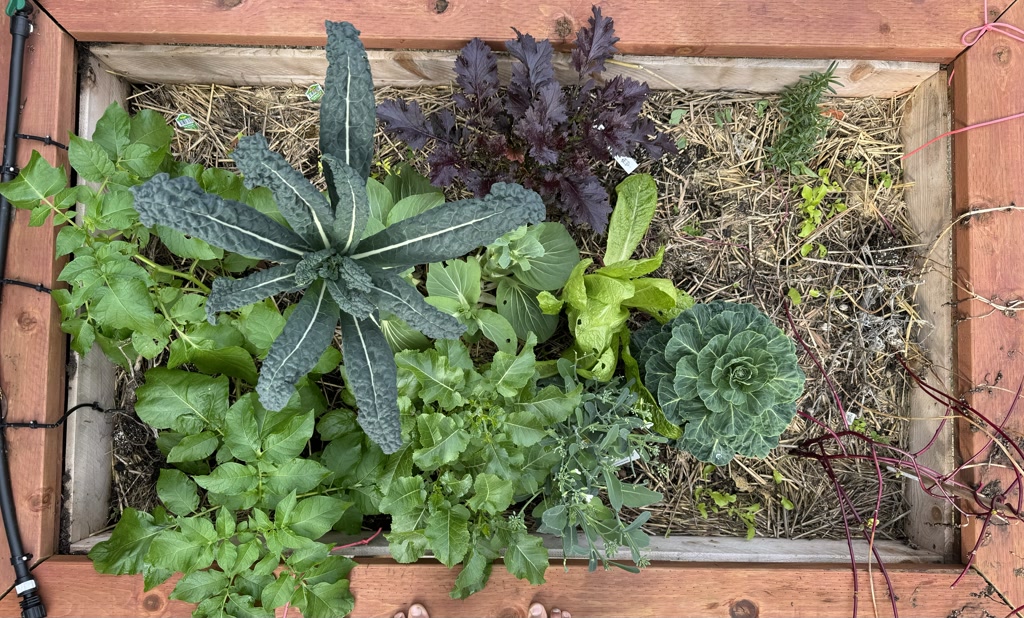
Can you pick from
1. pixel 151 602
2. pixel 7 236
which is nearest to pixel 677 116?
pixel 7 236

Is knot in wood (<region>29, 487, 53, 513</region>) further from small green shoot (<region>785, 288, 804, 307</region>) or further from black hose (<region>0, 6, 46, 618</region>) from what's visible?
small green shoot (<region>785, 288, 804, 307</region>)

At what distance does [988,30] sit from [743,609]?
1700 millimetres

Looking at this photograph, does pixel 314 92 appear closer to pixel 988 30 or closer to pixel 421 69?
pixel 421 69

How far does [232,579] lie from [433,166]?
1127mm

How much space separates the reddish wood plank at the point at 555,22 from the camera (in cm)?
162

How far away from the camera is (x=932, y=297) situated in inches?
74.7

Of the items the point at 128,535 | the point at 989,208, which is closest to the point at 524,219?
the point at 128,535

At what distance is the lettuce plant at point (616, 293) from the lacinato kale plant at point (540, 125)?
0.42 ft

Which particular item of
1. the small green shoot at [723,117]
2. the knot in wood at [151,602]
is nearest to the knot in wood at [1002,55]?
the small green shoot at [723,117]

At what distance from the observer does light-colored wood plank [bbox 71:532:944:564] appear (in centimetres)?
172

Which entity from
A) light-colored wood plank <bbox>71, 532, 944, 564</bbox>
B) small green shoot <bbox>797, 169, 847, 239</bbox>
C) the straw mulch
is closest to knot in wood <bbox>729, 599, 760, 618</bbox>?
light-colored wood plank <bbox>71, 532, 944, 564</bbox>

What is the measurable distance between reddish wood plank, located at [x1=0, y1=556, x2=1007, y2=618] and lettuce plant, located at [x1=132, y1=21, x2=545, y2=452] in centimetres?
62

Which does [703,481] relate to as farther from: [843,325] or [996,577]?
[996,577]

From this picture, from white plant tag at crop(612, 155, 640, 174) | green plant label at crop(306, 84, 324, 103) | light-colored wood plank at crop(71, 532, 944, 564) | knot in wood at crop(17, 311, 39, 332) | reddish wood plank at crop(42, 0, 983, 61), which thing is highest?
reddish wood plank at crop(42, 0, 983, 61)
